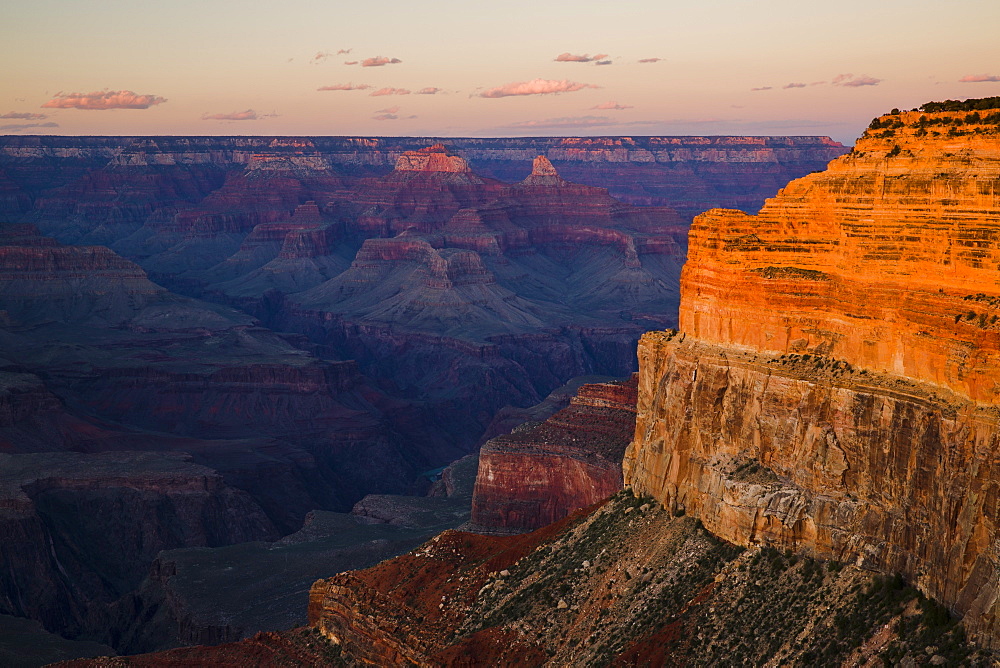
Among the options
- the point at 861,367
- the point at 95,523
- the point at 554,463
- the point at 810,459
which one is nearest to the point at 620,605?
the point at 810,459

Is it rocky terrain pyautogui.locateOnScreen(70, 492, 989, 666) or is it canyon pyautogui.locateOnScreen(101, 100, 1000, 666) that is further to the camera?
rocky terrain pyautogui.locateOnScreen(70, 492, 989, 666)

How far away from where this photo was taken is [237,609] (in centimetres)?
7925

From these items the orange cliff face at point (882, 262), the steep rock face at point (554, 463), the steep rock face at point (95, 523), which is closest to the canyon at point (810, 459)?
the orange cliff face at point (882, 262)

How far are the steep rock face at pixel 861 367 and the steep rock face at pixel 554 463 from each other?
4015 cm

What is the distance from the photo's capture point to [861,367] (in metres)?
36.8

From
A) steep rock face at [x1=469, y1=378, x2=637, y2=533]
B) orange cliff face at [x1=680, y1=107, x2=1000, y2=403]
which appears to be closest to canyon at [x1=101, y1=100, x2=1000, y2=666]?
orange cliff face at [x1=680, y1=107, x2=1000, y2=403]

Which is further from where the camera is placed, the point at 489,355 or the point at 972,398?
the point at 489,355

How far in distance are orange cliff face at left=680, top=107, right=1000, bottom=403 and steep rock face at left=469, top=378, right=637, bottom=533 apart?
1659 inches

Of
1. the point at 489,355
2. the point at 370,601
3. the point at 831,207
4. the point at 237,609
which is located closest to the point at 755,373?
the point at 831,207

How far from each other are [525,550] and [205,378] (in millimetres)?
114935

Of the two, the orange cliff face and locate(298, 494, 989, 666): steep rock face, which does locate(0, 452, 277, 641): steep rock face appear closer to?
locate(298, 494, 989, 666): steep rock face

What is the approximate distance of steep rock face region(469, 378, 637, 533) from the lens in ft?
283

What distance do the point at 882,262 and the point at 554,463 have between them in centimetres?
5336

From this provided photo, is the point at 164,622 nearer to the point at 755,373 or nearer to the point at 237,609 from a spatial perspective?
the point at 237,609
